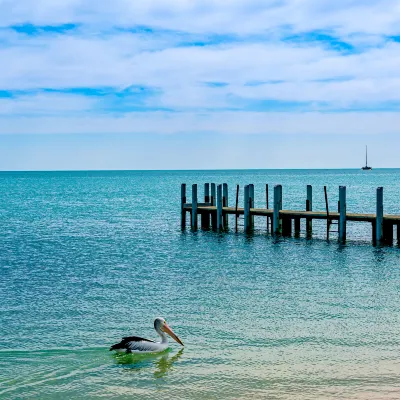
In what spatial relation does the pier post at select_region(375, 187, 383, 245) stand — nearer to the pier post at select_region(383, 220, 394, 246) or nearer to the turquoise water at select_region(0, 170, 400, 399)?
the pier post at select_region(383, 220, 394, 246)

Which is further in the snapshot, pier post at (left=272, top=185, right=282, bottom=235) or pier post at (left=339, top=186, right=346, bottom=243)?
pier post at (left=272, top=185, right=282, bottom=235)

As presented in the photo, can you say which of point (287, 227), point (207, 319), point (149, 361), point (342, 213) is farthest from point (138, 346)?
point (287, 227)

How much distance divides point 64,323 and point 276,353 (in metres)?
5.43

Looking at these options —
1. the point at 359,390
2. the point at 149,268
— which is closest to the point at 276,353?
the point at 359,390

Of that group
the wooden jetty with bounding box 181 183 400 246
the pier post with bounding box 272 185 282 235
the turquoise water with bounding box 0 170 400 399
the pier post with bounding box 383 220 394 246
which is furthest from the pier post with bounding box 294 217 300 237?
the pier post with bounding box 383 220 394 246

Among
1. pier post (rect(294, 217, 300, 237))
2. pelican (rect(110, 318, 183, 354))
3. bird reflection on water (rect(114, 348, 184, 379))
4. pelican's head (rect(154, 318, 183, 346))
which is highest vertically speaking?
pier post (rect(294, 217, 300, 237))

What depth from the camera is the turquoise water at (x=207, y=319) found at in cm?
1159

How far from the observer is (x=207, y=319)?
16.1 m

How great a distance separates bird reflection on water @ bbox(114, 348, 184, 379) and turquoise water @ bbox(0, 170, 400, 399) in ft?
0.12

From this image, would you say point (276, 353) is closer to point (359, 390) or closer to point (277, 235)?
point (359, 390)

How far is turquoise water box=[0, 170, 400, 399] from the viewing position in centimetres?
1159

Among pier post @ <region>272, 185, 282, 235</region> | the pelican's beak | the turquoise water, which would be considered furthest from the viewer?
pier post @ <region>272, 185, 282, 235</region>

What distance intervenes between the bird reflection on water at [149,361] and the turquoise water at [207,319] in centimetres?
4

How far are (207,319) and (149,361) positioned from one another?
329 cm
